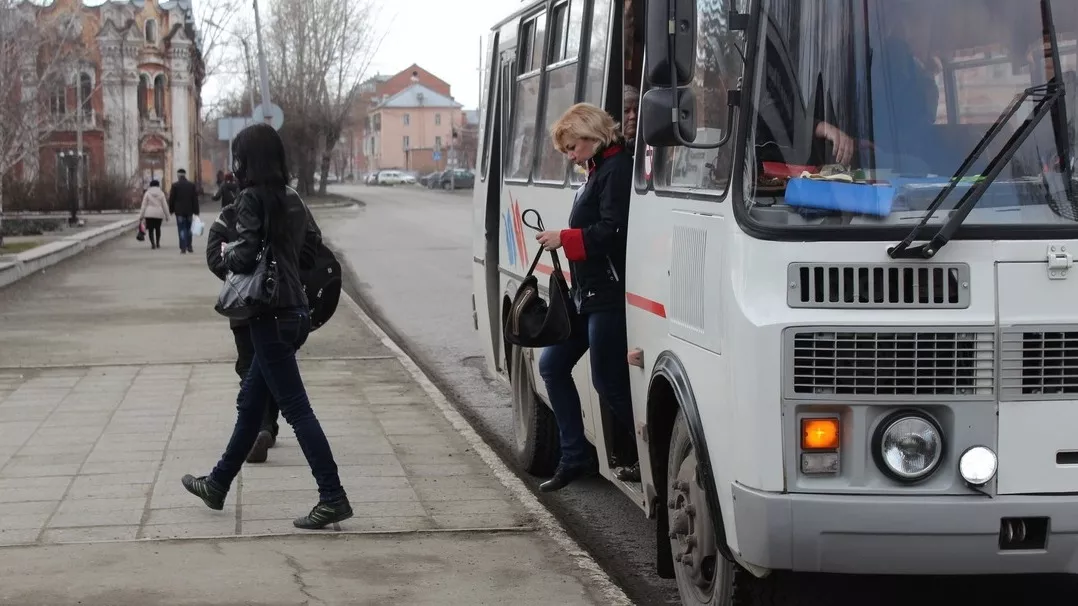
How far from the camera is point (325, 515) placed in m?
6.94

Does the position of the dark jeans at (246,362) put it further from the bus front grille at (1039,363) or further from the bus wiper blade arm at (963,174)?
the bus front grille at (1039,363)

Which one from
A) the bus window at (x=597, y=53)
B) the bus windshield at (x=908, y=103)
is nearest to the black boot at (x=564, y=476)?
the bus window at (x=597, y=53)

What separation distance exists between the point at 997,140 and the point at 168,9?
281ft

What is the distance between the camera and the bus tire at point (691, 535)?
16.5 ft

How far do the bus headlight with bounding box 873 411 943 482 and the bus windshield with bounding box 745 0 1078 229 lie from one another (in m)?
0.64

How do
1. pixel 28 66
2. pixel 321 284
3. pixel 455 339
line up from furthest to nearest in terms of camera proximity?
pixel 28 66 < pixel 455 339 < pixel 321 284

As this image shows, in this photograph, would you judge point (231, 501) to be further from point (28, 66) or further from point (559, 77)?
point (28, 66)

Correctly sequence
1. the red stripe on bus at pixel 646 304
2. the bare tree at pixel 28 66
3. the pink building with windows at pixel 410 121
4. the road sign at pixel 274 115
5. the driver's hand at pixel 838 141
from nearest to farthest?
the driver's hand at pixel 838 141
the red stripe on bus at pixel 646 304
the road sign at pixel 274 115
the bare tree at pixel 28 66
the pink building with windows at pixel 410 121

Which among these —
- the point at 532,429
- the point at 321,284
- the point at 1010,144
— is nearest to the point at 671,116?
the point at 1010,144

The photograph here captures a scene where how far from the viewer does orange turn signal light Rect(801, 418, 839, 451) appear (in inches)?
173

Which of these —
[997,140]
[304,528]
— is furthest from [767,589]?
[304,528]

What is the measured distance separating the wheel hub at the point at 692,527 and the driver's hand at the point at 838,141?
3.71ft

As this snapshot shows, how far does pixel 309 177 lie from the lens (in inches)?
3282

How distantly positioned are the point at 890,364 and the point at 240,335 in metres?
5.07
